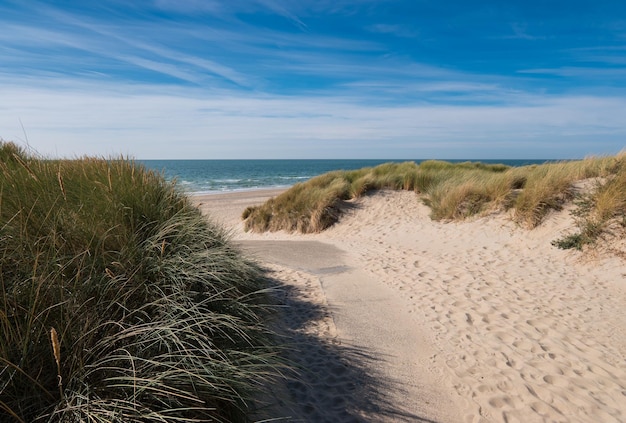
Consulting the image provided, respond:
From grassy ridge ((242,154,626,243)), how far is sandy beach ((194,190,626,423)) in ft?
2.56

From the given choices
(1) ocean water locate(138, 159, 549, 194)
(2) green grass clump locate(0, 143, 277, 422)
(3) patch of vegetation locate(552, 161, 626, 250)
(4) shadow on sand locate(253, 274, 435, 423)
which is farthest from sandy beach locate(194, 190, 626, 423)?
(1) ocean water locate(138, 159, 549, 194)

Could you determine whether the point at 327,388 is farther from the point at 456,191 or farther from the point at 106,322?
the point at 456,191

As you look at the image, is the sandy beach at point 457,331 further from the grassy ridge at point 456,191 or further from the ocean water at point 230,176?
the ocean water at point 230,176

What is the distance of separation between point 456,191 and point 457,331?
25.4 ft

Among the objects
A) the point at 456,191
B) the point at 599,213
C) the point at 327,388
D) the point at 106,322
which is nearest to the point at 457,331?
the point at 327,388

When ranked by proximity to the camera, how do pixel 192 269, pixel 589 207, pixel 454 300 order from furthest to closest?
pixel 589 207, pixel 454 300, pixel 192 269

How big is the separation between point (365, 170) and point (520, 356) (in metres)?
14.0

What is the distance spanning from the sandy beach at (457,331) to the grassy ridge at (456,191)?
78cm

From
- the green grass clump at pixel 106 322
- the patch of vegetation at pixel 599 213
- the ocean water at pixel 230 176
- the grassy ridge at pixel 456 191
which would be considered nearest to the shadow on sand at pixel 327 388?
the green grass clump at pixel 106 322

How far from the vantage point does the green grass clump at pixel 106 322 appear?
2051 mm

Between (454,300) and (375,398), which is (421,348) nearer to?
(375,398)

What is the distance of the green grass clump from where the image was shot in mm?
2051

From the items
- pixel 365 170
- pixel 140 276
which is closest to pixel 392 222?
pixel 365 170

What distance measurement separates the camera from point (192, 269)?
345cm
